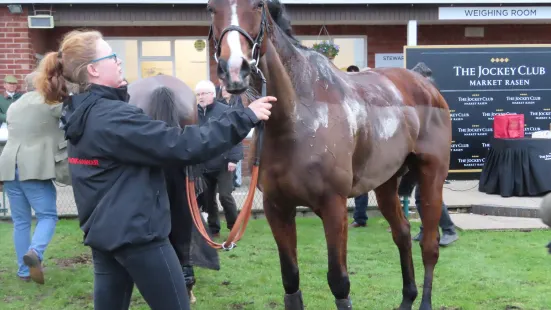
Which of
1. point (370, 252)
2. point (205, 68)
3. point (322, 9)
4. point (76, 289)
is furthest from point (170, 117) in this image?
point (205, 68)

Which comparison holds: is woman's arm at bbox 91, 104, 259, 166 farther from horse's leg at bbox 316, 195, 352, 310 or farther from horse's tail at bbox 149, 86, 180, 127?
horse's tail at bbox 149, 86, 180, 127

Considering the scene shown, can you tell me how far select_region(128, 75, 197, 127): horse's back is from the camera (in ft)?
13.4

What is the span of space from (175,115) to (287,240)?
1215 millimetres

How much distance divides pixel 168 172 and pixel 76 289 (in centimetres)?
151

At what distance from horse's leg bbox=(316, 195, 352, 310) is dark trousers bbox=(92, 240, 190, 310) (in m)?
1.05

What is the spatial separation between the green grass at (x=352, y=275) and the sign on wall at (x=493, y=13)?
4.62 metres

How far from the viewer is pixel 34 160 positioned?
4.96m

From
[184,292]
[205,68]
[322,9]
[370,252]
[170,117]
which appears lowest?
[370,252]

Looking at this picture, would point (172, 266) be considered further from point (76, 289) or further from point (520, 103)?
point (520, 103)

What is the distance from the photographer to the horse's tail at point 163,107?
13.4 ft

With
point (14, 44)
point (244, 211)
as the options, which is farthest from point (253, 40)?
point (14, 44)

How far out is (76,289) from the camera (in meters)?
4.91

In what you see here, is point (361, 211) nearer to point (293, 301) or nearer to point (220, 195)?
point (220, 195)

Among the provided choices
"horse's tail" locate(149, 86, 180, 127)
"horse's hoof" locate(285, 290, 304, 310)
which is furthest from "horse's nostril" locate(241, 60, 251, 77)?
"horse's hoof" locate(285, 290, 304, 310)
